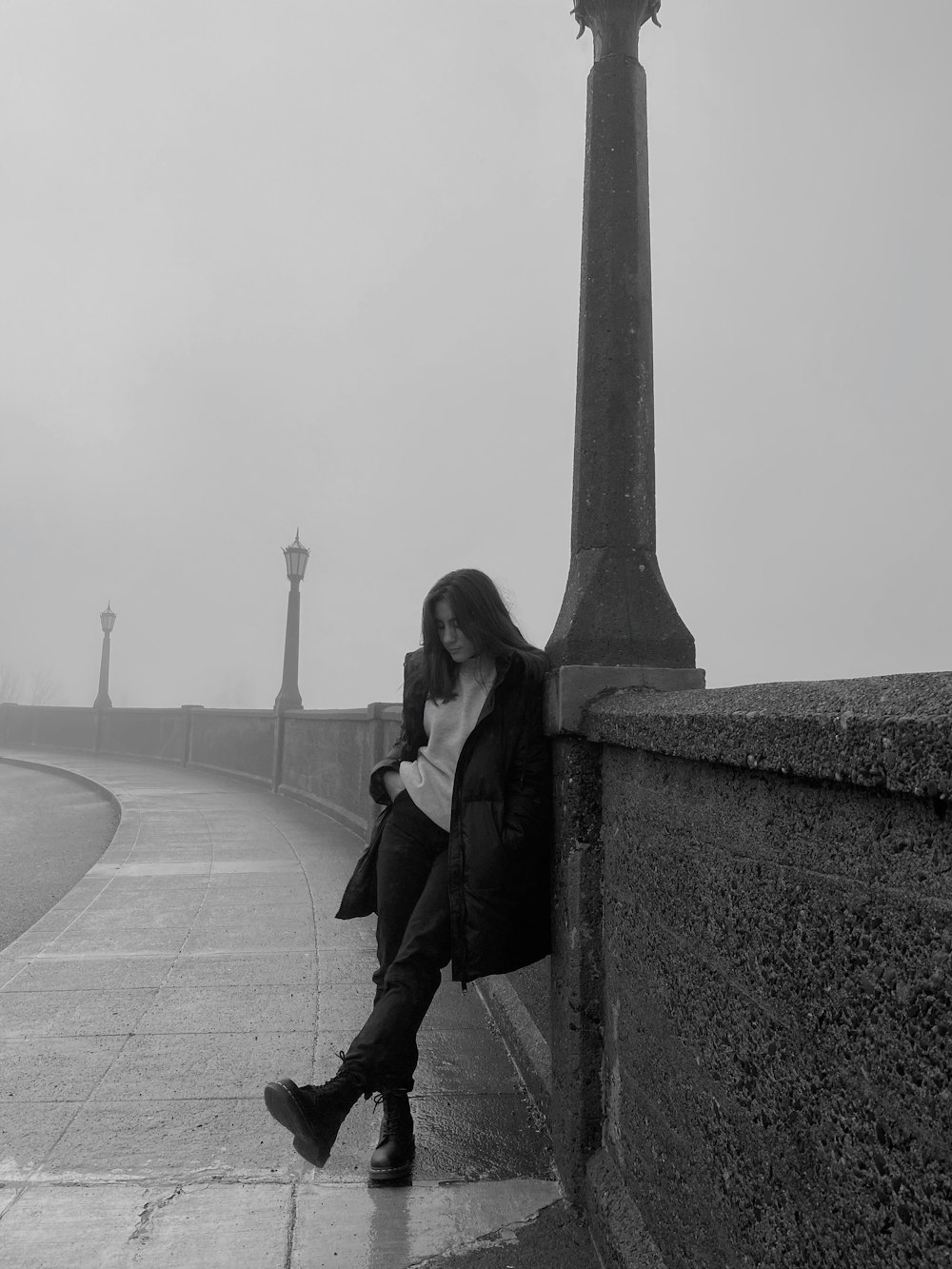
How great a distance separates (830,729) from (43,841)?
10188 millimetres

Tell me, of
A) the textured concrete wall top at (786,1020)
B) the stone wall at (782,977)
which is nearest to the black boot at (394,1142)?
the stone wall at (782,977)

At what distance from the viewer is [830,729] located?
50.5 inches

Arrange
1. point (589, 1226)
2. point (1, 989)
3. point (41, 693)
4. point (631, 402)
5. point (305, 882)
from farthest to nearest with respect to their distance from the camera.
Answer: point (41, 693)
point (305, 882)
point (1, 989)
point (631, 402)
point (589, 1226)

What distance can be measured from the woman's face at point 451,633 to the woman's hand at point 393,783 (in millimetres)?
421

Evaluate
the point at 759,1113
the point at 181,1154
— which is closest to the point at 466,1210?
the point at 181,1154

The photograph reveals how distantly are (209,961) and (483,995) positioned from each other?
4.57ft

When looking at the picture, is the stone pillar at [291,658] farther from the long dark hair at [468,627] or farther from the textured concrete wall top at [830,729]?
the textured concrete wall top at [830,729]

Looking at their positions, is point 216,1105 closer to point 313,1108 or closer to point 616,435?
point 313,1108

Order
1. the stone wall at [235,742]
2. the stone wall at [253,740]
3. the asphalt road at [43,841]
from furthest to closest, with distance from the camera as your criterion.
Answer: the stone wall at [235,742] < the stone wall at [253,740] < the asphalt road at [43,841]

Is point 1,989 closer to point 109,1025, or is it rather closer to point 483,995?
point 109,1025

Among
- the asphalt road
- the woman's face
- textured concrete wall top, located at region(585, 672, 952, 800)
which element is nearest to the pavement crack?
the woman's face

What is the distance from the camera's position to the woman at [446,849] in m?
2.74

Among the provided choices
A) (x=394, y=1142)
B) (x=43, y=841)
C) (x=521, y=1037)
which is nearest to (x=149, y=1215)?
(x=394, y=1142)

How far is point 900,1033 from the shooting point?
119 cm
